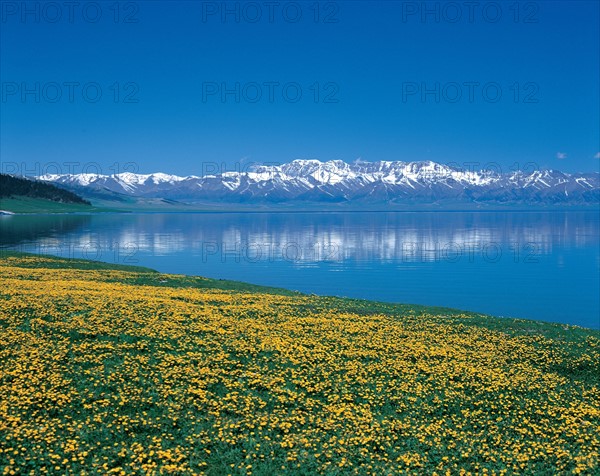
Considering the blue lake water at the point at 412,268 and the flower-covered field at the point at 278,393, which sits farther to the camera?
the blue lake water at the point at 412,268

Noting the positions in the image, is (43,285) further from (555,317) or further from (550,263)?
(550,263)

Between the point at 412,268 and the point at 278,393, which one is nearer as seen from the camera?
the point at 278,393

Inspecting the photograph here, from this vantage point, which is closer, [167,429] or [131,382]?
[167,429]

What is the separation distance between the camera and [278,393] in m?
19.9

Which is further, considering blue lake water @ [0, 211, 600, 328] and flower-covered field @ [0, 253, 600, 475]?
blue lake water @ [0, 211, 600, 328]

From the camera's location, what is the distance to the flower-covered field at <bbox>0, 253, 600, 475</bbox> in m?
15.5

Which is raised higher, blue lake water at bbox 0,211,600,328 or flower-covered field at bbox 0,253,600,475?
flower-covered field at bbox 0,253,600,475

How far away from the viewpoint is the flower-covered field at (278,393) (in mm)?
15484

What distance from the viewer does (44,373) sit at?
19.8m

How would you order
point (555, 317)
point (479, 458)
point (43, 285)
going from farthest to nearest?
point (555, 317) → point (43, 285) → point (479, 458)

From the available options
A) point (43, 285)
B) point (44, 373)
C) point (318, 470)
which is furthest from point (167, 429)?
point (43, 285)

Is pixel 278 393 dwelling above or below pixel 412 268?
above

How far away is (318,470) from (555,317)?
40934mm

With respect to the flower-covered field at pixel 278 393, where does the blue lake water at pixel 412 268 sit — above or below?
below
